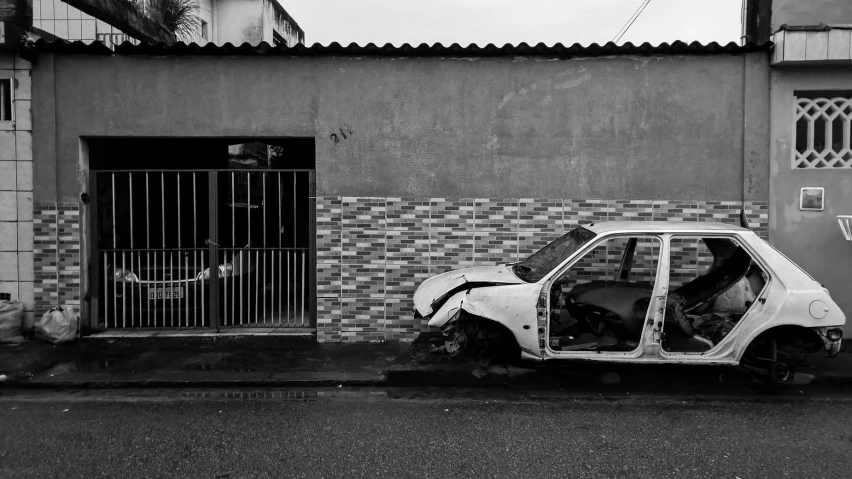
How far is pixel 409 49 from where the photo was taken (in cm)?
761

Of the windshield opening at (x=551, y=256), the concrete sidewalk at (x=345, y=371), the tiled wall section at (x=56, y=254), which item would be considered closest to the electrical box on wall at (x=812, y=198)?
the concrete sidewalk at (x=345, y=371)

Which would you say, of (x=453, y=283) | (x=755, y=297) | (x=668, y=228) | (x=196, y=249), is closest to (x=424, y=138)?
(x=453, y=283)

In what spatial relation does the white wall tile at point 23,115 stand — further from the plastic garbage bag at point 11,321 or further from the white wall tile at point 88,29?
the white wall tile at point 88,29

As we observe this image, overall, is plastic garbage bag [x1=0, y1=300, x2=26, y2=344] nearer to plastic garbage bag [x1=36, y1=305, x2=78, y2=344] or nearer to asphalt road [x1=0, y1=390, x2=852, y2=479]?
plastic garbage bag [x1=36, y1=305, x2=78, y2=344]

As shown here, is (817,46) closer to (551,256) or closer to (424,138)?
(551,256)

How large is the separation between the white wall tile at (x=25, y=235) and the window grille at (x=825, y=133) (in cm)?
917

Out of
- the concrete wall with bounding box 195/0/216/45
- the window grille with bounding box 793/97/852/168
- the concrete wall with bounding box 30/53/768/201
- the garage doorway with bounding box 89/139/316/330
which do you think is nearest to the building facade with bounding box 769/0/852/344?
the window grille with bounding box 793/97/852/168

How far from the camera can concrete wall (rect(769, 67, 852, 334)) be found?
7.59 metres

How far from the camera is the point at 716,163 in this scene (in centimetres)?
770

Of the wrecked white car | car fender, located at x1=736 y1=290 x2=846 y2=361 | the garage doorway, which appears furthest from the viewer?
the garage doorway

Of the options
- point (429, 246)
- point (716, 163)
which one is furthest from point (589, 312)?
point (716, 163)

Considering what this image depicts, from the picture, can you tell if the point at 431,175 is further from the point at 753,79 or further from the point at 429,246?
the point at 753,79

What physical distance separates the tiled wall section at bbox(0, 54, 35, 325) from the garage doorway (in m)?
0.69

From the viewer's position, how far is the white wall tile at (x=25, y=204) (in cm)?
782
